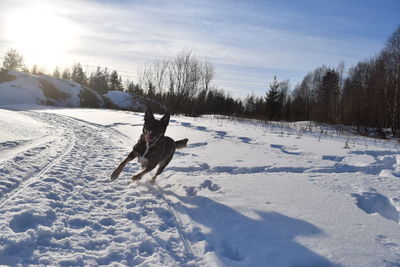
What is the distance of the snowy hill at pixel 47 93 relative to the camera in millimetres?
41031

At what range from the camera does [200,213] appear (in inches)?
162

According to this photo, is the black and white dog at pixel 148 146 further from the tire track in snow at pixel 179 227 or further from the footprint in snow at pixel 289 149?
the footprint in snow at pixel 289 149

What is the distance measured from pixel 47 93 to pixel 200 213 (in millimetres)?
50663

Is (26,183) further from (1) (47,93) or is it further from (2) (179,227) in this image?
(1) (47,93)

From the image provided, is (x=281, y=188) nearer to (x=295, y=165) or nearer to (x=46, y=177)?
(x=295, y=165)

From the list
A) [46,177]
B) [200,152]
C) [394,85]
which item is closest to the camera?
[46,177]

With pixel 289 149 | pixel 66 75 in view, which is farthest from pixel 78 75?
pixel 289 149

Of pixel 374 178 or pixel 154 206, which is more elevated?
pixel 374 178

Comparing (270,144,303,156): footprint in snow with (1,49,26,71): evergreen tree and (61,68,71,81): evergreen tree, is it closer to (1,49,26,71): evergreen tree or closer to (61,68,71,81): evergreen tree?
(1,49,26,71): evergreen tree

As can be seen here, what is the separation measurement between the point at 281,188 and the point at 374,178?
6.37ft

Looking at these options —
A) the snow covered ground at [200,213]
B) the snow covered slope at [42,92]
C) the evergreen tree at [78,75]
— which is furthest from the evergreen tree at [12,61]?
the snow covered ground at [200,213]

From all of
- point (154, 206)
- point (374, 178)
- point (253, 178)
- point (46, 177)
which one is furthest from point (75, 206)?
point (374, 178)

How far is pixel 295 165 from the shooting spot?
6.66 m

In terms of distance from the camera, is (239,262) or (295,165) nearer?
(239,262)
